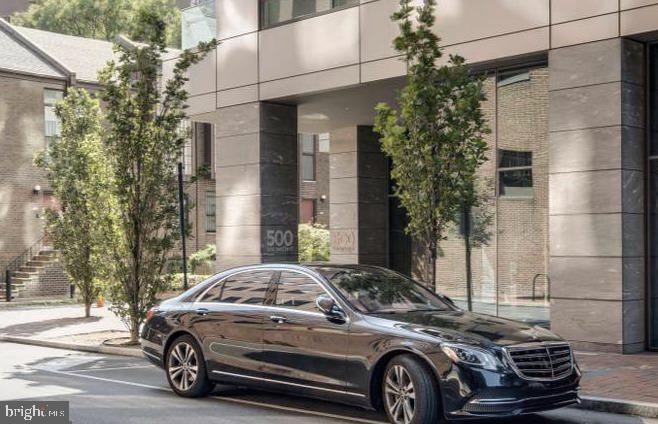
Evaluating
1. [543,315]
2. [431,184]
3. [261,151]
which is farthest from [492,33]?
[261,151]

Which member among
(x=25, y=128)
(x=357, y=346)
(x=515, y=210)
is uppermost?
(x=25, y=128)

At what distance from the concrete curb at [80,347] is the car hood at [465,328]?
6.91 meters

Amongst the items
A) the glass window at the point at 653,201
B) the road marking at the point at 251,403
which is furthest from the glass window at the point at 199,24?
the glass window at the point at 653,201

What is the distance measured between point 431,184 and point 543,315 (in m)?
3.94

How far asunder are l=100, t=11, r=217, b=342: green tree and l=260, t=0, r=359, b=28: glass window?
9.47ft

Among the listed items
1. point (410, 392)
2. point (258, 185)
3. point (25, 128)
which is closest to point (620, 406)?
point (410, 392)

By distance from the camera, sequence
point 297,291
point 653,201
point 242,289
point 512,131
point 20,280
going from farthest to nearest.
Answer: point 20,280 → point 512,131 → point 653,201 → point 242,289 → point 297,291

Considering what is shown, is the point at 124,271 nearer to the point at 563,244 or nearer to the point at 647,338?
the point at 563,244

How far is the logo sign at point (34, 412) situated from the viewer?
29.3ft

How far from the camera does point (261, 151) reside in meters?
20.2

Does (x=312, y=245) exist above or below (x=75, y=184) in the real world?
below

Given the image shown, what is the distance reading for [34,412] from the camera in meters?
9.42

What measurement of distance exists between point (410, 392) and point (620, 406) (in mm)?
2579

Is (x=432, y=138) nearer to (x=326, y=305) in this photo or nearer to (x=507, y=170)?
(x=507, y=170)
